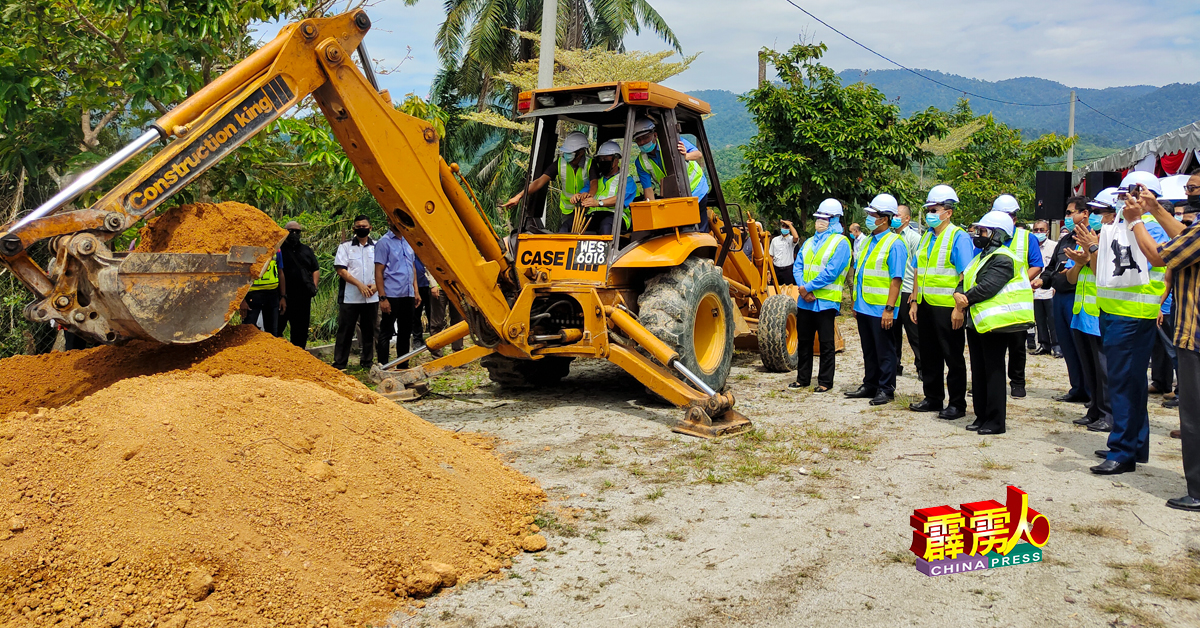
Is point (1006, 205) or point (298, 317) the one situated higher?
point (1006, 205)

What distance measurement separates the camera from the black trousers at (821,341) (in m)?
8.16

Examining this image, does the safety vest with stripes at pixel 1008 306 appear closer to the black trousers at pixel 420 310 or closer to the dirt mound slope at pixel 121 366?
the dirt mound slope at pixel 121 366

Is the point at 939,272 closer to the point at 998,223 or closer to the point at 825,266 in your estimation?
the point at 998,223

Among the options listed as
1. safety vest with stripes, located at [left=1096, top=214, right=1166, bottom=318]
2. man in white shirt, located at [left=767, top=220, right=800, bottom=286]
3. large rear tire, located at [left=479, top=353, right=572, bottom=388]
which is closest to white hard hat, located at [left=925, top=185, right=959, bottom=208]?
safety vest with stripes, located at [left=1096, top=214, right=1166, bottom=318]

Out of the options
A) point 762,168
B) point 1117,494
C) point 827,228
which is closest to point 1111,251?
point 1117,494

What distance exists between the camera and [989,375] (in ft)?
21.6

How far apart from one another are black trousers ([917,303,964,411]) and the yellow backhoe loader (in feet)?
5.42

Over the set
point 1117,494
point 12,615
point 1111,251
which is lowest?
point 1117,494

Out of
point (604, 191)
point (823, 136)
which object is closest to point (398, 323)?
point (604, 191)

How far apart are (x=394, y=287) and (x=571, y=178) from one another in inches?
103

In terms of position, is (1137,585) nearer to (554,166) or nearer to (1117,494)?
(1117,494)

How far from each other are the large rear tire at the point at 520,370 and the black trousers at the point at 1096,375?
4.32 meters

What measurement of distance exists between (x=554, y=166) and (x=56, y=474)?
5.27 m

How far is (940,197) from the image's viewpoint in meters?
6.96
